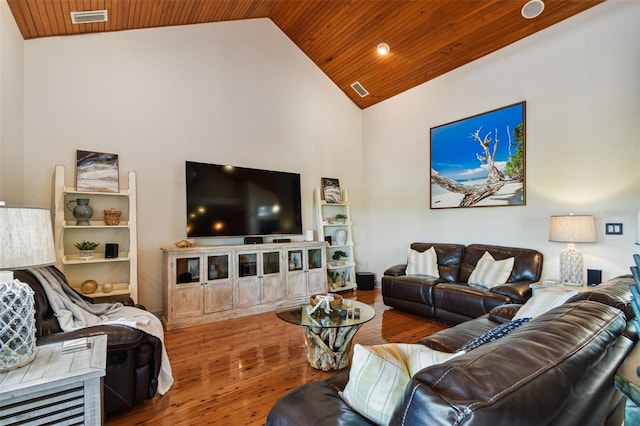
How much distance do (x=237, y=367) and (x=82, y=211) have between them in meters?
2.37

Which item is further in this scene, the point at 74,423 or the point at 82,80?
the point at 82,80

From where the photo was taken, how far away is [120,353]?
1992mm

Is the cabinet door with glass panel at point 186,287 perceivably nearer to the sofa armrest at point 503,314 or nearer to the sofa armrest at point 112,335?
the sofa armrest at point 112,335

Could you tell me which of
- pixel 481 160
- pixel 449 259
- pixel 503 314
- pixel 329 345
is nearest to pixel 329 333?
pixel 329 345

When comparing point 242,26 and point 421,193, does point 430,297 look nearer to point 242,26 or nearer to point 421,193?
point 421,193

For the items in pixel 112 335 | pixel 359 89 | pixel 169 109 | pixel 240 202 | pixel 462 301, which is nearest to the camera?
pixel 112 335

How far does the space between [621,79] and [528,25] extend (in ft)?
3.86

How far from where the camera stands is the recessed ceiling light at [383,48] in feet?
14.8

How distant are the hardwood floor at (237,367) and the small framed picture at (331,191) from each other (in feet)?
7.14

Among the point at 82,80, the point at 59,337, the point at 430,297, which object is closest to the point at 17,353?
the point at 59,337

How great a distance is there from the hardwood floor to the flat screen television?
48.9 inches

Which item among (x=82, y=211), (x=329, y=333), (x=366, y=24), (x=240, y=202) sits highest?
(x=366, y=24)

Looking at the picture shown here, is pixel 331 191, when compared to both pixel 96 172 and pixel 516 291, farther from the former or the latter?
pixel 96 172

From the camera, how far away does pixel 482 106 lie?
427 centimetres
